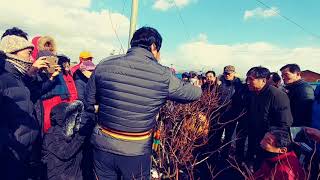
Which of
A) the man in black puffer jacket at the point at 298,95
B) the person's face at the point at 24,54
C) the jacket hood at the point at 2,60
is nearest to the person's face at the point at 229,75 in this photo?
the man in black puffer jacket at the point at 298,95

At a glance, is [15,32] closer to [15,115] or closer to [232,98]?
[15,115]

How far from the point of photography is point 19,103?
339 cm

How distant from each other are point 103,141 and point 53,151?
94 cm

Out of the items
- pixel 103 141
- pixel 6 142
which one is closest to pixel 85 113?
pixel 103 141

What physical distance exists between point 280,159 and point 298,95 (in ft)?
6.94

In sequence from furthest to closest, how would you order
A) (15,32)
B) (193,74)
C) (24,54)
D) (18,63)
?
(193,74) < (15,32) < (24,54) < (18,63)

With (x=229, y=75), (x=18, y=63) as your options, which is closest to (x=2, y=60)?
(x=18, y=63)

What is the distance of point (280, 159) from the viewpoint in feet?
10.5

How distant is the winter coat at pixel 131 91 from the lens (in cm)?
280

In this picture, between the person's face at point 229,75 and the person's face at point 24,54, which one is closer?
Answer: the person's face at point 24,54

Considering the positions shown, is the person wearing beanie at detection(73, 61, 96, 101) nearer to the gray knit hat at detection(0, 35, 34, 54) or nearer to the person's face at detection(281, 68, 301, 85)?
the gray knit hat at detection(0, 35, 34, 54)

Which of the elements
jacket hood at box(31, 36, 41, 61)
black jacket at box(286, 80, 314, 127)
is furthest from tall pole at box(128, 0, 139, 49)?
black jacket at box(286, 80, 314, 127)

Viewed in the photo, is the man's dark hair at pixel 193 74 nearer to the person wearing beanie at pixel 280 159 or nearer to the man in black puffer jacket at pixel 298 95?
the man in black puffer jacket at pixel 298 95

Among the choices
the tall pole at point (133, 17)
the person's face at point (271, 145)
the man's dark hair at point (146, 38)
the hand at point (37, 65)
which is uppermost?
the tall pole at point (133, 17)
